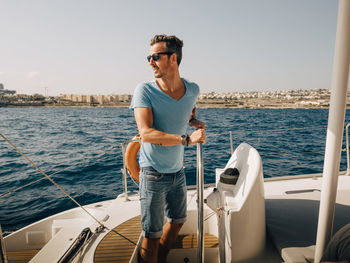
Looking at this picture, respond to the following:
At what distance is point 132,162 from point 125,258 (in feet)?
2.86

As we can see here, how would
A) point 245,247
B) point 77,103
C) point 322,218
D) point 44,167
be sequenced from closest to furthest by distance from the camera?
1. point 322,218
2. point 245,247
3. point 44,167
4. point 77,103

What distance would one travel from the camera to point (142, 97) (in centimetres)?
114

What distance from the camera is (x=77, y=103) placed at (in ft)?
256

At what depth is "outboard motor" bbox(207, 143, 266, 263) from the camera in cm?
138

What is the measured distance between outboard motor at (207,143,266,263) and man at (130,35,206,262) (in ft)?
1.30

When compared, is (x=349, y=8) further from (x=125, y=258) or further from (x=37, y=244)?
(x=37, y=244)

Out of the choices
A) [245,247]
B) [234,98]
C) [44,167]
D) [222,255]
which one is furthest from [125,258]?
[234,98]

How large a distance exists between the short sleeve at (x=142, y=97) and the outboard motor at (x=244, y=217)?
0.80 meters

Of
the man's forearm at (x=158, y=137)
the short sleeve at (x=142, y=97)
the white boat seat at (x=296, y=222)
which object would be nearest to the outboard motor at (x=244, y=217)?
the white boat seat at (x=296, y=222)

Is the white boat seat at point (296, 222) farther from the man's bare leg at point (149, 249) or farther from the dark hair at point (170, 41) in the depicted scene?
the dark hair at point (170, 41)

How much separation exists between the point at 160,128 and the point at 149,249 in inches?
28.9

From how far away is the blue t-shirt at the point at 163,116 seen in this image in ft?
3.82

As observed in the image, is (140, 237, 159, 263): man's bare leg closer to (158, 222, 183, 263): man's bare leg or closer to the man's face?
Result: (158, 222, 183, 263): man's bare leg

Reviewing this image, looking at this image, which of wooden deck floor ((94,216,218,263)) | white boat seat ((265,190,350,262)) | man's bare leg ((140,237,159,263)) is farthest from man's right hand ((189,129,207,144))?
wooden deck floor ((94,216,218,263))
